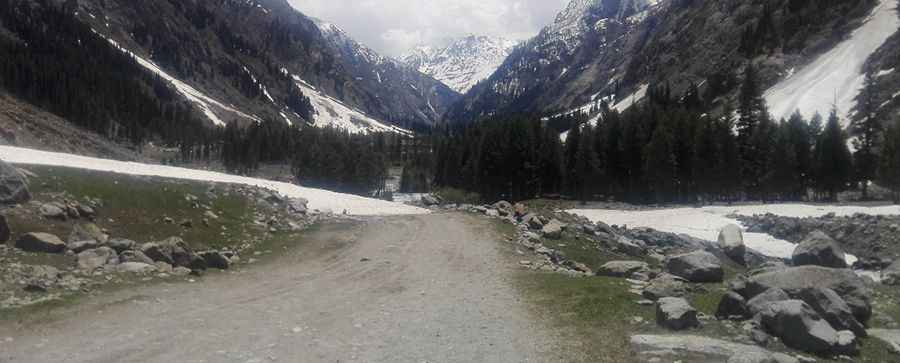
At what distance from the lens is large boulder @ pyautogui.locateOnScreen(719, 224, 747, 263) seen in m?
31.3

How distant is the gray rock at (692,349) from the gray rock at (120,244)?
16590mm

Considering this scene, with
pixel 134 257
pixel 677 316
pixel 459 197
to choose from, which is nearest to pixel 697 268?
pixel 677 316

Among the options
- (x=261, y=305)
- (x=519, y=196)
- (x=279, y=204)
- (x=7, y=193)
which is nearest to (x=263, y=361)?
(x=261, y=305)

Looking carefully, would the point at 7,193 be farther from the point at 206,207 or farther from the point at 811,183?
the point at 811,183

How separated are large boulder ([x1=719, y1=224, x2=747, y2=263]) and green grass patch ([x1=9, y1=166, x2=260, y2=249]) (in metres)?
26.8

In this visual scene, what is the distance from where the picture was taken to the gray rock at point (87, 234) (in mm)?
17920

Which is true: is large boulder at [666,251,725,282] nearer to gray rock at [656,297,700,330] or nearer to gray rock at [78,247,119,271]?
gray rock at [656,297,700,330]

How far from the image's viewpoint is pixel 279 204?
34.0m

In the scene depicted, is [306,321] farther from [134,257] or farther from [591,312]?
[134,257]

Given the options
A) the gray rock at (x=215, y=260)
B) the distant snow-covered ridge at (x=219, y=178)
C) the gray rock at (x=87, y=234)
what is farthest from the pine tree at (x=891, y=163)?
the gray rock at (x=87, y=234)

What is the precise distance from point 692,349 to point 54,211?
20767mm

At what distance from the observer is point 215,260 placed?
19375 mm

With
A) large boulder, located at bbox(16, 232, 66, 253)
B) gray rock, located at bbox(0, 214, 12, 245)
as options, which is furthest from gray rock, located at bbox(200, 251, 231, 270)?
gray rock, located at bbox(0, 214, 12, 245)

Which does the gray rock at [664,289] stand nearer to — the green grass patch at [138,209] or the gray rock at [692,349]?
the gray rock at [692,349]
